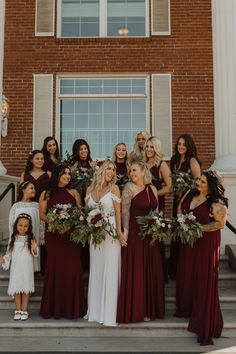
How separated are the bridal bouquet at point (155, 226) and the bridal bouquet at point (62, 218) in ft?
2.57

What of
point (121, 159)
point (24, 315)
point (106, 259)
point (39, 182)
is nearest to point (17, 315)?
point (24, 315)

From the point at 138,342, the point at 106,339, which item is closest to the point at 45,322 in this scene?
the point at 106,339

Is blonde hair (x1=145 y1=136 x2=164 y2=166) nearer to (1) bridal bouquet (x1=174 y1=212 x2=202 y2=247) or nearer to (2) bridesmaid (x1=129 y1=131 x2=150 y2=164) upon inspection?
(2) bridesmaid (x1=129 y1=131 x2=150 y2=164)

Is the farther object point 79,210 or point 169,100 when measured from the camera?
point 169,100

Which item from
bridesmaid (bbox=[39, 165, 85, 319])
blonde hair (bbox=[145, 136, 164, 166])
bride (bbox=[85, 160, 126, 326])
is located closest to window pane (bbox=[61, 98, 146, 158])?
blonde hair (bbox=[145, 136, 164, 166])

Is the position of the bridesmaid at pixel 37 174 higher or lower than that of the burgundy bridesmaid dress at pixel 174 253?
higher

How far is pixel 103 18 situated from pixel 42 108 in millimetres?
2648

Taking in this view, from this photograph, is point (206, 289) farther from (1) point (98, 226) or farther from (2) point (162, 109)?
(2) point (162, 109)

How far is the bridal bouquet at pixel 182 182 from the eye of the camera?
19.7ft

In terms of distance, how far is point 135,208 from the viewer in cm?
544

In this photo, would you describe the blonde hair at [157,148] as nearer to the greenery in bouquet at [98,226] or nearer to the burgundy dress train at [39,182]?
the greenery in bouquet at [98,226]

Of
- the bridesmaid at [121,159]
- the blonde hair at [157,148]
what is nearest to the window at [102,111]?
the bridesmaid at [121,159]

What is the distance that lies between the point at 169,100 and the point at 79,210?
225 inches

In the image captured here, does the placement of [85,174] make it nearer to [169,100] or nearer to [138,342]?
[138,342]
